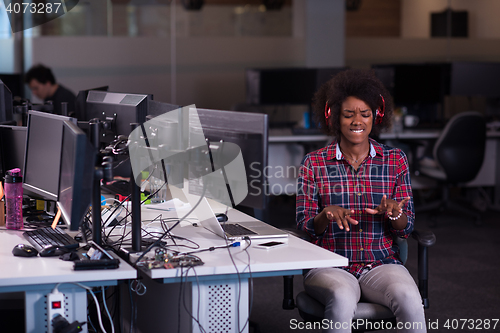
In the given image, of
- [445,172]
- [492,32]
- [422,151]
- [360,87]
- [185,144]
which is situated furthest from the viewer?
[492,32]

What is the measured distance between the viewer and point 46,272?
5.04 ft

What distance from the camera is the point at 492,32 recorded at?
22.5 ft

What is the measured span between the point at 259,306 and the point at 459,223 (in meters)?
2.66

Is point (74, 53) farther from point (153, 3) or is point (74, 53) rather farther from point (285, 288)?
point (285, 288)

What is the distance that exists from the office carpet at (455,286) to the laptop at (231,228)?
399 millimetres

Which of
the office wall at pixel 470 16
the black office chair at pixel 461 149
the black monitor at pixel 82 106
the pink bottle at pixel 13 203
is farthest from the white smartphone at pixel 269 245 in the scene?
the office wall at pixel 470 16

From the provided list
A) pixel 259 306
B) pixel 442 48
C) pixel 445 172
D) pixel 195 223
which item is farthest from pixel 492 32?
pixel 195 223

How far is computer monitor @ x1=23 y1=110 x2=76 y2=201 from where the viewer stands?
74.6 inches

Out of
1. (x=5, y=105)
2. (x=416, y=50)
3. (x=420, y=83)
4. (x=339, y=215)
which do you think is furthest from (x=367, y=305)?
(x=416, y=50)

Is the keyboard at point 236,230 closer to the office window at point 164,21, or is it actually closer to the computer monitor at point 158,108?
the computer monitor at point 158,108

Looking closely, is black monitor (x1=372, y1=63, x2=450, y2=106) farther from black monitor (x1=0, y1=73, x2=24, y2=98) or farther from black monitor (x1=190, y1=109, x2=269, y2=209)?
black monitor (x1=190, y1=109, x2=269, y2=209)

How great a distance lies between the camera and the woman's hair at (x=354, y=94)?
6.84 ft

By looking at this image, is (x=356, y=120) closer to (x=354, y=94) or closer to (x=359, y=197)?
(x=354, y=94)

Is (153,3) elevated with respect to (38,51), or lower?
elevated
